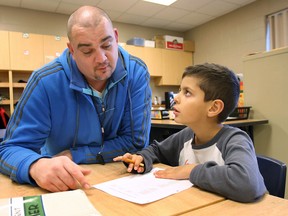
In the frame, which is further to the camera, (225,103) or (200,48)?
(200,48)

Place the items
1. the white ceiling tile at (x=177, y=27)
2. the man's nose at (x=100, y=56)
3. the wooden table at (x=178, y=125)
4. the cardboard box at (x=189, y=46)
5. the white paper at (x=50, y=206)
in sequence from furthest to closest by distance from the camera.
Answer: the cardboard box at (x=189, y=46), the white ceiling tile at (x=177, y=27), the wooden table at (x=178, y=125), the man's nose at (x=100, y=56), the white paper at (x=50, y=206)

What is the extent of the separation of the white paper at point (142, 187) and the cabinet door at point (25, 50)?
3.87m

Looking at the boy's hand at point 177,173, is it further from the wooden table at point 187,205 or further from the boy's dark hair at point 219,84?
the boy's dark hair at point 219,84

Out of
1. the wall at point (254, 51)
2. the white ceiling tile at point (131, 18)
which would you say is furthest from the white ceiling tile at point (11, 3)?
the wall at point (254, 51)

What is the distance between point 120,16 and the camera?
5066 millimetres

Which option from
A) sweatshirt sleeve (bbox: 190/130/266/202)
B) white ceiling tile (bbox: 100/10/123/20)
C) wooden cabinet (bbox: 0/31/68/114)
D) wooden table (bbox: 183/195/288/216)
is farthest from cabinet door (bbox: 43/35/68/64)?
wooden table (bbox: 183/195/288/216)

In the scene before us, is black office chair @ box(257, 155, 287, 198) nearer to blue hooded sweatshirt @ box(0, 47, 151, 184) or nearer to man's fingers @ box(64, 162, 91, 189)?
blue hooded sweatshirt @ box(0, 47, 151, 184)

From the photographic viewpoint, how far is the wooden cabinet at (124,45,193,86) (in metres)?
5.27

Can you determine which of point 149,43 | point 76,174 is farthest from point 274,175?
point 149,43

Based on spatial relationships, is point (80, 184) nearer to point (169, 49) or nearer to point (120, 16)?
point (120, 16)

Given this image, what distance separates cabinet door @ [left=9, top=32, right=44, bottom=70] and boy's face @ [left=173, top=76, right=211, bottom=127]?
3.74 meters

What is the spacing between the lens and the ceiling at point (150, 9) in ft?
14.3

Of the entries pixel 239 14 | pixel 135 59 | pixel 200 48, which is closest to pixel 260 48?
pixel 239 14

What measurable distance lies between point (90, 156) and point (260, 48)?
441 centimetres
